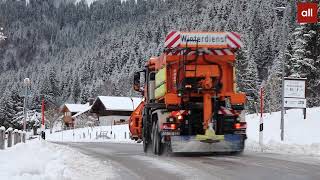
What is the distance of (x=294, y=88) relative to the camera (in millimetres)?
22625

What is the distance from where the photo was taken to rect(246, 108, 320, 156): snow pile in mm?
17064

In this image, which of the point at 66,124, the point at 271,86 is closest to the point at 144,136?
the point at 271,86

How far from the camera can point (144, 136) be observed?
18609 millimetres

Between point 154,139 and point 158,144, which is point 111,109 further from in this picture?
point 158,144

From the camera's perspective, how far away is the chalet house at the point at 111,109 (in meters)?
106

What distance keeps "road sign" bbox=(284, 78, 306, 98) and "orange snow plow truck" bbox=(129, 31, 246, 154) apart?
6.96 metres

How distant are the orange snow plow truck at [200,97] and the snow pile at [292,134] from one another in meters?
2.28

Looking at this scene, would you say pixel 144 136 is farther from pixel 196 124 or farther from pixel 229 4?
pixel 229 4

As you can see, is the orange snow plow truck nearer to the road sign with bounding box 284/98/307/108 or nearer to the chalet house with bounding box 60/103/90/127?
the road sign with bounding box 284/98/307/108

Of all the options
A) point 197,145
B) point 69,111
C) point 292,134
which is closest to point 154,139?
point 197,145

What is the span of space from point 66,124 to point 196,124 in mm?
122324

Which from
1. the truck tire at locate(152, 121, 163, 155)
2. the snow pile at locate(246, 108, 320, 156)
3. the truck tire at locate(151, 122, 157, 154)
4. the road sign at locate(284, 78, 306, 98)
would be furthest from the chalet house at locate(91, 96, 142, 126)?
the truck tire at locate(152, 121, 163, 155)

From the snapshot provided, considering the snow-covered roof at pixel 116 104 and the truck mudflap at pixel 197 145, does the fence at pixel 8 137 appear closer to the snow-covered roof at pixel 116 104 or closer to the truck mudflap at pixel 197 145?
the truck mudflap at pixel 197 145

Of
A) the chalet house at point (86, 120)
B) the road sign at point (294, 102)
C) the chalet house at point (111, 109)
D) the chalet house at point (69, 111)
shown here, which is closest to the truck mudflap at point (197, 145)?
the road sign at point (294, 102)
